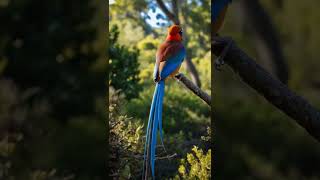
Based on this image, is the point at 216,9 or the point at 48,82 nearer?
the point at 216,9

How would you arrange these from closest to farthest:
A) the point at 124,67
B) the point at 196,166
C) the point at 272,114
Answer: the point at 196,166, the point at 124,67, the point at 272,114

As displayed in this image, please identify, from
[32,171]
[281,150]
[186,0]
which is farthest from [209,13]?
[32,171]

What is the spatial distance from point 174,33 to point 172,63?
12 cm

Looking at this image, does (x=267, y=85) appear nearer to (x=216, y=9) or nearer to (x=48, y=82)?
(x=216, y=9)

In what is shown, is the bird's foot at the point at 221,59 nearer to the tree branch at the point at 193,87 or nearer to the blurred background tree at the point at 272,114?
the tree branch at the point at 193,87

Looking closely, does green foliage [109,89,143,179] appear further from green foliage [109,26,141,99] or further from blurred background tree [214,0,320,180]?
blurred background tree [214,0,320,180]

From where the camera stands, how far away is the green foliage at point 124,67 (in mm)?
2643

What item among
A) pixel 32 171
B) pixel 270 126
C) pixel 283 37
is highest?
pixel 283 37

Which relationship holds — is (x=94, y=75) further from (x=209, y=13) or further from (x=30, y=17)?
(x=209, y=13)

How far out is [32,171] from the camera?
296 cm

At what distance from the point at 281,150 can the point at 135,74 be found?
0.88 meters

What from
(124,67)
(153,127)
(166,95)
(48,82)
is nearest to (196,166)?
(153,127)

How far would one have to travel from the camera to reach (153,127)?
2365 millimetres

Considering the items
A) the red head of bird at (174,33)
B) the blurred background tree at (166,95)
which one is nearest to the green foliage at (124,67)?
the blurred background tree at (166,95)
